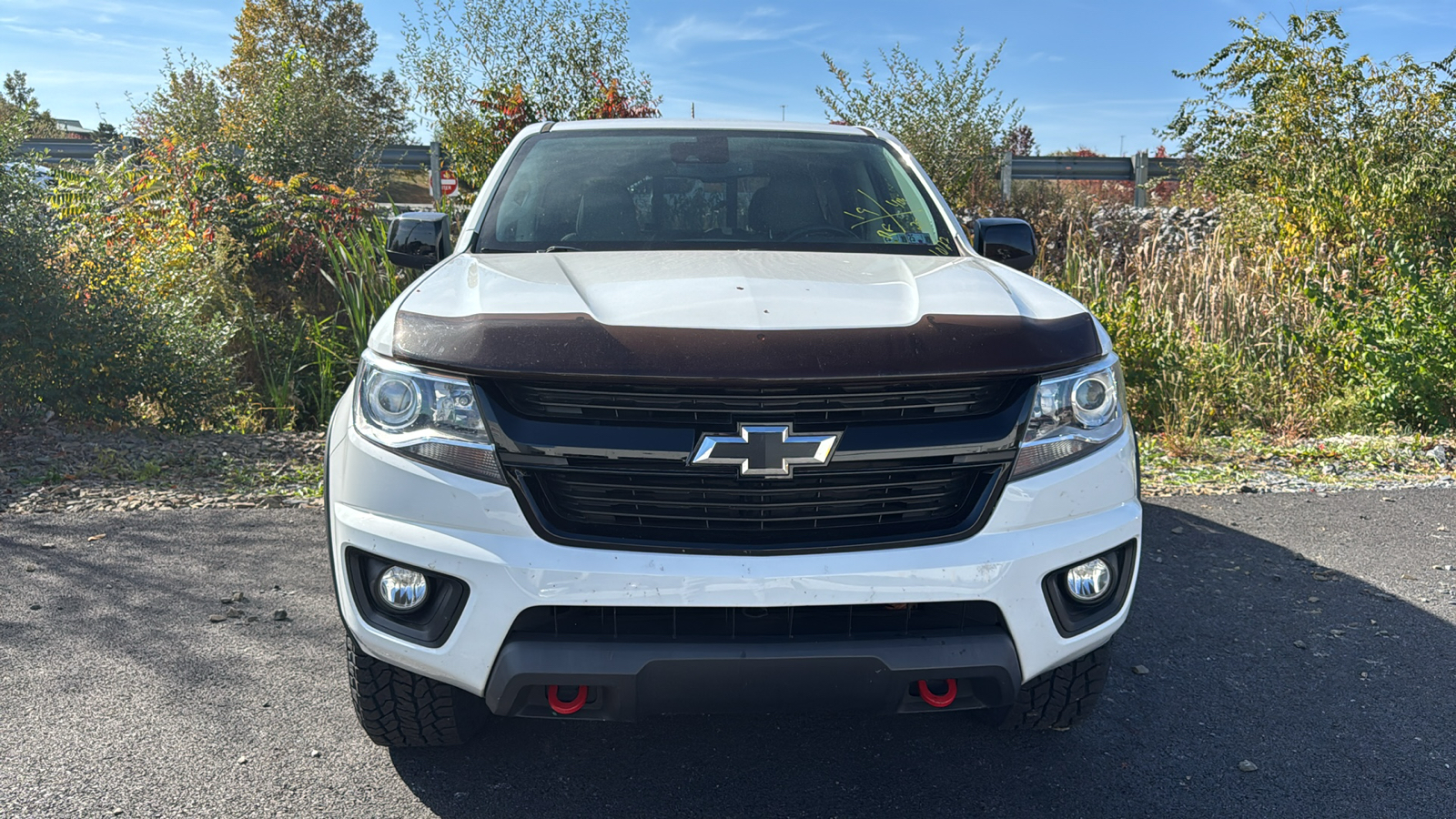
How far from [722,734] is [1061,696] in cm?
90

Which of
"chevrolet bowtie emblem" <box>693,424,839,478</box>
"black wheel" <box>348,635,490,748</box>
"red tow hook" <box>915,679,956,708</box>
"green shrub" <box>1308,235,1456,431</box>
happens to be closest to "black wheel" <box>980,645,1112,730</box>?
"red tow hook" <box>915,679,956,708</box>

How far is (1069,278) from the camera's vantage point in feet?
25.2

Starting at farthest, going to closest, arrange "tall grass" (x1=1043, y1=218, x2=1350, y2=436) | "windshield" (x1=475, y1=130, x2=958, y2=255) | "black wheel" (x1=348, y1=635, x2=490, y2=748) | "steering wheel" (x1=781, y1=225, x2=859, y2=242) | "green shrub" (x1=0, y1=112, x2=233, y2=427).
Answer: "tall grass" (x1=1043, y1=218, x2=1350, y2=436) < "green shrub" (x1=0, y1=112, x2=233, y2=427) < "steering wheel" (x1=781, y1=225, x2=859, y2=242) < "windshield" (x1=475, y1=130, x2=958, y2=255) < "black wheel" (x1=348, y1=635, x2=490, y2=748)

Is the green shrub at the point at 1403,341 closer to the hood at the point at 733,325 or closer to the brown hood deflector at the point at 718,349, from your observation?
the hood at the point at 733,325

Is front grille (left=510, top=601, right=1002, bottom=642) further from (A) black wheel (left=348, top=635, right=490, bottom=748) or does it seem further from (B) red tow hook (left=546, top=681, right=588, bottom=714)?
(A) black wheel (left=348, top=635, right=490, bottom=748)

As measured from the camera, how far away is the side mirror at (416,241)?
3.70 metres

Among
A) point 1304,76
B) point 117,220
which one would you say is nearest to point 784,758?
point 117,220

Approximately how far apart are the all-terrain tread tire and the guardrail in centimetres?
1512

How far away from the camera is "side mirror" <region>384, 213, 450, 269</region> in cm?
370

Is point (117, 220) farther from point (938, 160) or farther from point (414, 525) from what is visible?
point (938, 160)

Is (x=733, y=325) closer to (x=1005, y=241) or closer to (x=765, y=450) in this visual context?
(x=765, y=450)

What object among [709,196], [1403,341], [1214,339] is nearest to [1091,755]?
[709,196]

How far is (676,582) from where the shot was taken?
7.21 ft

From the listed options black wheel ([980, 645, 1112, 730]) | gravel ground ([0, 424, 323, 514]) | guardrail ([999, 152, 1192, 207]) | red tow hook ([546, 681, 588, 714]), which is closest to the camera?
red tow hook ([546, 681, 588, 714])
